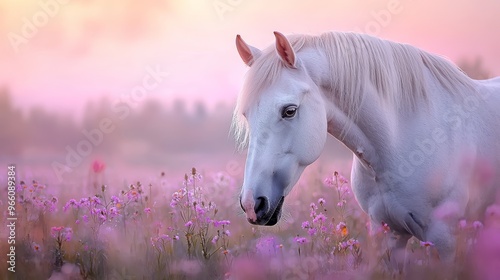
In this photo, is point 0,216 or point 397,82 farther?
point 0,216

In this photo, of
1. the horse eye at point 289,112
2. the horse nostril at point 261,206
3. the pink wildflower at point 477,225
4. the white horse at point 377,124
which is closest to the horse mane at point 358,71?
the white horse at point 377,124

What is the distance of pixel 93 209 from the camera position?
419 cm

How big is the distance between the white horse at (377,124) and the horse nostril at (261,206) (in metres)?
0.07

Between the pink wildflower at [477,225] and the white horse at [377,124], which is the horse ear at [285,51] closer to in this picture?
the white horse at [377,124]

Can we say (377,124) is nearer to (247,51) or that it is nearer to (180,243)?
(247,51)

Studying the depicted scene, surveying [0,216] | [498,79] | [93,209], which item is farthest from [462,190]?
[0,216]

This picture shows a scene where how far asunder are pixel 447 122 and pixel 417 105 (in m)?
0.24

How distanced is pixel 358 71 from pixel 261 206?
117 cm

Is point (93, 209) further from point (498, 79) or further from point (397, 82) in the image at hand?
point (498, 79)

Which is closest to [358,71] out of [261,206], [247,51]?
[247,51]

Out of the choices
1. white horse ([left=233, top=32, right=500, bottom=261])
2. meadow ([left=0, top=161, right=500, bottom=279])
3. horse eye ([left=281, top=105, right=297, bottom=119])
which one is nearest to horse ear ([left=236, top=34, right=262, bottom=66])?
white horse ([left=233, top=32, right=500, bottom=261])

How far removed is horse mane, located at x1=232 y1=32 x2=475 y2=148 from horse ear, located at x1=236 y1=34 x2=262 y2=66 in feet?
0.29

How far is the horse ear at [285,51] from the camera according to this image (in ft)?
10.8

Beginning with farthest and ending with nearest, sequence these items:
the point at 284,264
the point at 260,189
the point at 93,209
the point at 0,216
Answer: the point at 0,216, the point at 93,209, the point at 284,264, the point at 260,189
